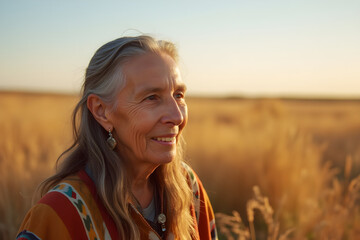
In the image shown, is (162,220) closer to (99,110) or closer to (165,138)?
(165,138)

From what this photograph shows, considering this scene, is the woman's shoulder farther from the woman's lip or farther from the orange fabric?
the woman's lip

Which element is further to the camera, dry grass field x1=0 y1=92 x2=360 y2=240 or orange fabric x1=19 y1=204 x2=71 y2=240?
dry grass field x1=0 y1=92 x2=360 y2=240

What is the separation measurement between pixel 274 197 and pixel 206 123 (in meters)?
2.43

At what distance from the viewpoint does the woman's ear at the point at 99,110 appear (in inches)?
68.2

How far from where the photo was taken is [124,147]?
179 centimetres

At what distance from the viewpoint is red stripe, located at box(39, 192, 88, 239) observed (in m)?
1.45

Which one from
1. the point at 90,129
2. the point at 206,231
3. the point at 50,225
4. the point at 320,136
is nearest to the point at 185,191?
the point at 206,231

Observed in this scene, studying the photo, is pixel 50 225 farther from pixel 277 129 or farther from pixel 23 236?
pixel 277 129

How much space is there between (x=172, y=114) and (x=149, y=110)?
0.35ft

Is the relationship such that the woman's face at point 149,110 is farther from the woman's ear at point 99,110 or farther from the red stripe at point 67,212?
the red stripe at point 67,212

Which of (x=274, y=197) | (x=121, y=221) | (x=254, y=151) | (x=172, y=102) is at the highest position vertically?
(x=172, y=102)

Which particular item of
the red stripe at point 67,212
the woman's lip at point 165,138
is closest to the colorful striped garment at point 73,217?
the red stripe at point 67,212

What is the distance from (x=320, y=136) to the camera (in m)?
13.8

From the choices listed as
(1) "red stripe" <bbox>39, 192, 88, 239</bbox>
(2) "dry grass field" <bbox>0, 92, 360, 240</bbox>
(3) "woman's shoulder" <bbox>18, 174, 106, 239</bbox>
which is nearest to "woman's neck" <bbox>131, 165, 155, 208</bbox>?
(3) "woman's shoulder" <bbox>18, 174, 106, 239</bbox>
